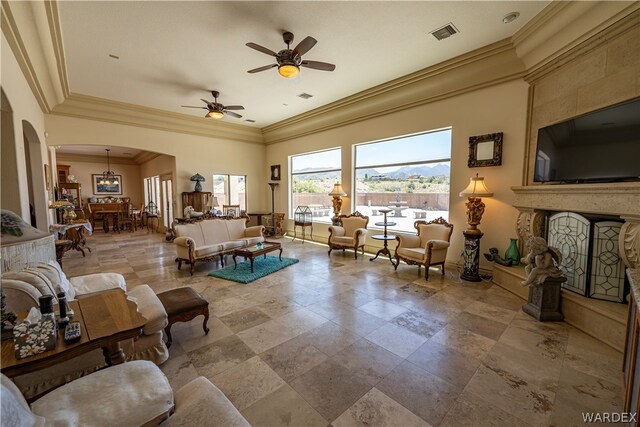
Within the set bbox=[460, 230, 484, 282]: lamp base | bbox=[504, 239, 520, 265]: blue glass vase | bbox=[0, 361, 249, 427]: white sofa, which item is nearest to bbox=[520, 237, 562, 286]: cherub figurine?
bbox=[504, 239, 520, 265]: blue glass vase

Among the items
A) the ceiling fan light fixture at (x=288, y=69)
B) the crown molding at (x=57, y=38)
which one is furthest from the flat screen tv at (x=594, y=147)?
the crown molding at (x=57, y=38)

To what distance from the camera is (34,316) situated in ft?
4.85

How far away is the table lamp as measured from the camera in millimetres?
4129

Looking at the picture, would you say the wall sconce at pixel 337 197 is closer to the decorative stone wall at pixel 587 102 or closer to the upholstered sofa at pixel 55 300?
the decorative stone wall at pixel 587 102

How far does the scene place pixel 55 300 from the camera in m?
2.01

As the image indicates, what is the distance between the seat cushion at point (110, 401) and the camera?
113 centimetres

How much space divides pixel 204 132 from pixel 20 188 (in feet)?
15.8

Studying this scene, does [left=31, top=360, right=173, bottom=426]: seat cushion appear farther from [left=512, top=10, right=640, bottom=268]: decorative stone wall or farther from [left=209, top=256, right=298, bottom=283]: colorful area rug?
[left=512, top=10, right=640, bottom=268]: decorative stone wall

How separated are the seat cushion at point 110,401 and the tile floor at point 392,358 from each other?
679mm

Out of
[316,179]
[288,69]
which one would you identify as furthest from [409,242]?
Answer: [316,179]

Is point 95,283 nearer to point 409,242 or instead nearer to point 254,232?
point 254,232

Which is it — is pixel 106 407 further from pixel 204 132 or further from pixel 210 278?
pixel 204 132

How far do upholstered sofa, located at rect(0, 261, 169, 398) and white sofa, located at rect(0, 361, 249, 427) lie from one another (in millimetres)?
705

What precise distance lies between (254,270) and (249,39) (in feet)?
12.0
